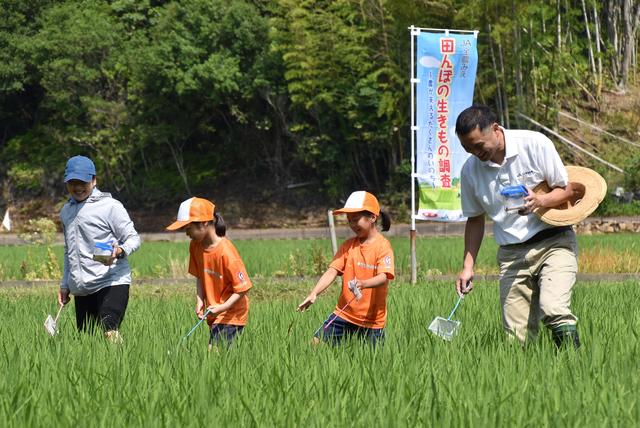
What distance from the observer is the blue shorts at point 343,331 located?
521 cm

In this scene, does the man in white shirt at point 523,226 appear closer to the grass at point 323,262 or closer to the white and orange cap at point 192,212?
the white and orange cap at point 192,212

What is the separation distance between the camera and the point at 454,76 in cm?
1091

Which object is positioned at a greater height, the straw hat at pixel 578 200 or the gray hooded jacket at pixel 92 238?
the straw hat at pixel 578 200

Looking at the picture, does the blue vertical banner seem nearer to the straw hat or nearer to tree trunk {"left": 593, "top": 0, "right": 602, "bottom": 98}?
the straw hat

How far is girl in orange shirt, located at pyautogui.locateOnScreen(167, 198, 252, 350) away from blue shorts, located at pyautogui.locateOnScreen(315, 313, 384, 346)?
0.44 metres

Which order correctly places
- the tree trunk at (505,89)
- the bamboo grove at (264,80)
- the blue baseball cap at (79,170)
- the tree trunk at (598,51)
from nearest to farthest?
the blue baseball cap at (79,170), the tree trunk at (505,89), the bamboo grove at (264,80), the tree trunk at (598,51)

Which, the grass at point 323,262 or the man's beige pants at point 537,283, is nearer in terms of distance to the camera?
the man's beige pants at point 537,283

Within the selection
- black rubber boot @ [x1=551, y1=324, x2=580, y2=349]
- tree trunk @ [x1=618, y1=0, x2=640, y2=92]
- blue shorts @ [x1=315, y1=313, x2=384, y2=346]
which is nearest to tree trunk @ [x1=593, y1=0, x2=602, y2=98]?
tree trunk @ [x1=618, y1=0, x2=640, y2=92]

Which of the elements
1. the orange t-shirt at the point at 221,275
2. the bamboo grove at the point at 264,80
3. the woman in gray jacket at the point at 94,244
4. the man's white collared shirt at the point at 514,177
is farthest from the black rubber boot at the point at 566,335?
the bamboo grove at the point at 264,80

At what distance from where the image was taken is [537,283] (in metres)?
4.89

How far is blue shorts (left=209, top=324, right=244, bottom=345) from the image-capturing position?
5.21 meters

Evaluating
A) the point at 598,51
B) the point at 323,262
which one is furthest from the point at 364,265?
the point at 598,51

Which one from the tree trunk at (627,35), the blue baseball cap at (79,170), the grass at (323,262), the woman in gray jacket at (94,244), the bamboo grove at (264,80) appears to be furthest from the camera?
the tree trunk at (627,35)

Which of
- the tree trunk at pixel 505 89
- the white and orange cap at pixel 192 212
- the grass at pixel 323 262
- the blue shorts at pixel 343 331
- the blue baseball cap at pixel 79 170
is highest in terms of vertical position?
the tree trunk at pixel 505 89
